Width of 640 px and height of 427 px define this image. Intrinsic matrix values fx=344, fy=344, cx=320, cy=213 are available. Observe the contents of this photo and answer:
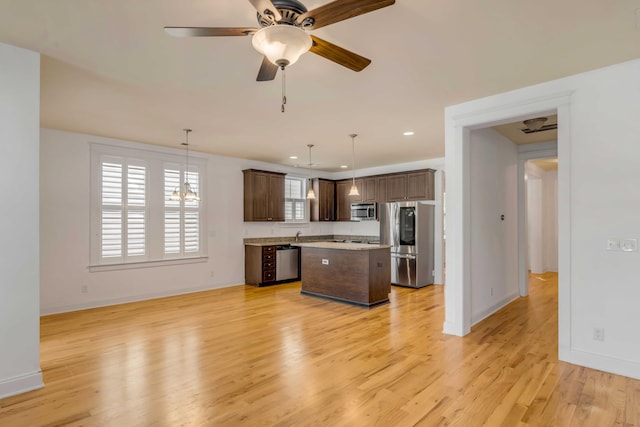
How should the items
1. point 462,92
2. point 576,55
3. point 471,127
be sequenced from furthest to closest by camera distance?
point 471,127 < point 462,92 < point 576,55

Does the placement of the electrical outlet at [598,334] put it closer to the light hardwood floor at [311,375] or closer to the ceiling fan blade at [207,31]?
the light hardwood floor at [311,375]

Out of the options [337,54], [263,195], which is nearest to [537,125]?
[337,54]

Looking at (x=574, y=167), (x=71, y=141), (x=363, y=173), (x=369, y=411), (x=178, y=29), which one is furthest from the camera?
(x=363, y=173)

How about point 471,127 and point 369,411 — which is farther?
point 471,127

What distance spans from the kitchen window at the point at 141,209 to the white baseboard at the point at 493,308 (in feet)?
16.2

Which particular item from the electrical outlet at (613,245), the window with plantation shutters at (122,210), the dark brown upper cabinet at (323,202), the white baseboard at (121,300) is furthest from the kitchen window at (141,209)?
the electrical outlet at (613,245)

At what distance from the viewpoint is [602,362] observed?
3.05 m

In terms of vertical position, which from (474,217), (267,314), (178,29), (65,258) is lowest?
(267,314)

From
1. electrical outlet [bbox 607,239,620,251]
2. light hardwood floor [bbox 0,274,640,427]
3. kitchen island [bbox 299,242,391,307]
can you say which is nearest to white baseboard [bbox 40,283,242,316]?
light hardwood floor [bbox 0,274,640,427]

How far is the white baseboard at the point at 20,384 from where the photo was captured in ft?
8.67

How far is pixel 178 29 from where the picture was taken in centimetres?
182

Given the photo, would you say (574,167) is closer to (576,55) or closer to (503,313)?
(576,55)

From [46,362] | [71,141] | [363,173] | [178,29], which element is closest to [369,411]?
[178,29]

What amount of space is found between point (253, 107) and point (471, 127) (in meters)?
2.54
